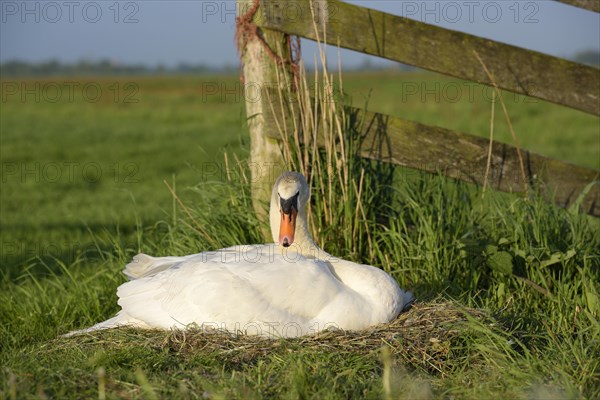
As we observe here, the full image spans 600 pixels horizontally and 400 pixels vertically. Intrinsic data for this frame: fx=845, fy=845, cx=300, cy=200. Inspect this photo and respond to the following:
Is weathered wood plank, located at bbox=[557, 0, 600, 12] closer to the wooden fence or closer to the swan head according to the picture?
the wooden fence

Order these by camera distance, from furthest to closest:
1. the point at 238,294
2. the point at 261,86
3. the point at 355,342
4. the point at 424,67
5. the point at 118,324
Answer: the point at 261,86, the point at 424,67, the point at 118,324, the point at 238,294, the point at 355,342

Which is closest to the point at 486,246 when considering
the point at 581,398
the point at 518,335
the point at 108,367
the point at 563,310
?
the point at 563,310

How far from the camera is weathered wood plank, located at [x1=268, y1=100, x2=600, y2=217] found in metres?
6.10

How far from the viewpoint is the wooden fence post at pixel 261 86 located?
6047 millimetres

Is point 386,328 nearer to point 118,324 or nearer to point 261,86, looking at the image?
point 118,324

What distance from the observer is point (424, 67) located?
597cm

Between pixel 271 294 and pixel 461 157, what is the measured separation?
2.15 m

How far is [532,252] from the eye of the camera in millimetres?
5625

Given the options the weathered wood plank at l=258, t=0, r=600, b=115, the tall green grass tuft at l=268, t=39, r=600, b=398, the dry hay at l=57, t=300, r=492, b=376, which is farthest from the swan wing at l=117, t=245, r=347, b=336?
the weathered wood plank at l=258, t=0, r=600, b=115

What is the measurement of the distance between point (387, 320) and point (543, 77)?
245cm

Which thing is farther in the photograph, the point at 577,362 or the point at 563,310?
the point at 563,310

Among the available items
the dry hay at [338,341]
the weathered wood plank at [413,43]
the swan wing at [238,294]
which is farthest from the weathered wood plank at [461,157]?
the dry hay at [338,341]

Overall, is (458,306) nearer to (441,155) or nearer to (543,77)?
(441,155)

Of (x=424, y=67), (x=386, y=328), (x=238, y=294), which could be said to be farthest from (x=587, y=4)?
(x=238, y=294)
